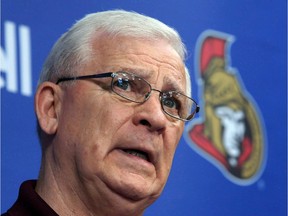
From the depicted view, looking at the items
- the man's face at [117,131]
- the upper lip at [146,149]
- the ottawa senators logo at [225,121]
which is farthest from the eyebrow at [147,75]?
the ottawa senators logo at [225,121]

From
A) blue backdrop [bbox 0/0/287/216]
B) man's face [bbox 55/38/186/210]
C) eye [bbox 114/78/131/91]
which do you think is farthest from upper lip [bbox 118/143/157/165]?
blue backdrop [bbox 0/0/287/216]

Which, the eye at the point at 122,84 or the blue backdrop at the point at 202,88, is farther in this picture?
the blue backdrop at the point at 202,88

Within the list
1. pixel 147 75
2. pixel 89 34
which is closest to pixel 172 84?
pixel 147 75

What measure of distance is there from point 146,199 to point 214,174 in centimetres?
64

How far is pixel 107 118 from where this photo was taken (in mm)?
983

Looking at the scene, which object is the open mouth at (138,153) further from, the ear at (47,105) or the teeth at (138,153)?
the ear at (47,105)

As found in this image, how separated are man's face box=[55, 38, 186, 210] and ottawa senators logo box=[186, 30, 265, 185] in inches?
21.7

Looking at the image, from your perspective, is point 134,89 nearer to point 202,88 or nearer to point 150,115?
point 150,115

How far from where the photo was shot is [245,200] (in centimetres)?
168

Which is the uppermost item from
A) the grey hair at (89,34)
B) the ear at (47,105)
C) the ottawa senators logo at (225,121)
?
the grey hair at (89,34)

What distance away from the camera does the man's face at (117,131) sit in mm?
969

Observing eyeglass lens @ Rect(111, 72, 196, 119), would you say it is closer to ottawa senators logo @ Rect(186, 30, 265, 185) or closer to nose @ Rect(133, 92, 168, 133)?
nose @ Rect(133, 92, 168, 133)

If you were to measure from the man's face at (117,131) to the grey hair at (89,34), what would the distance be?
0.05 ft

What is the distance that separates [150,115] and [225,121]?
701mm
